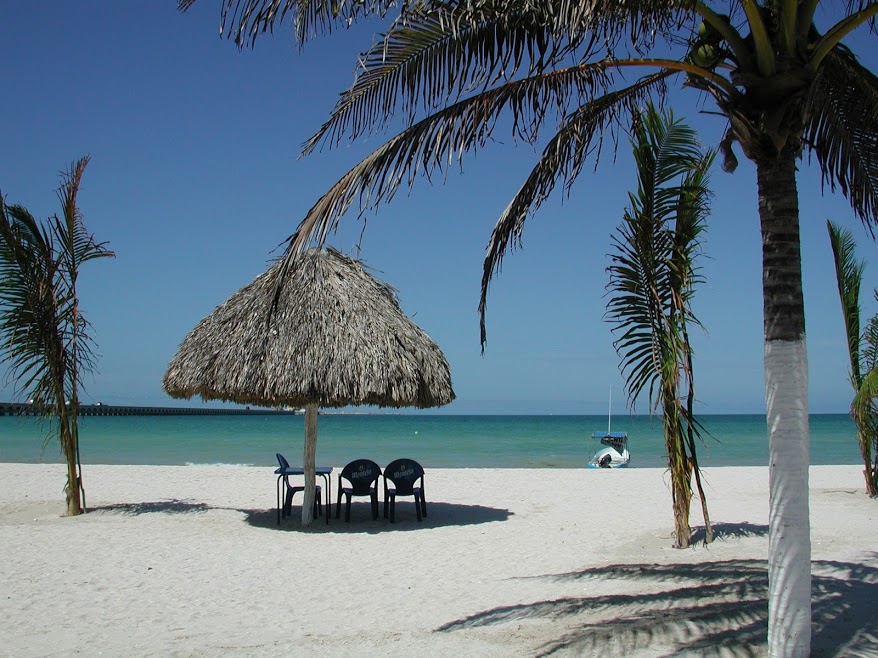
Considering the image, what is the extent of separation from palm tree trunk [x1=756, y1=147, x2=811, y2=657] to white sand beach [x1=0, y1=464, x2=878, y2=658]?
0.44 m

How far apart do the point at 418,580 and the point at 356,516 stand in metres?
3.87

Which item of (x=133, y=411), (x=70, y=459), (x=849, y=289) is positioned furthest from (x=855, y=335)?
(x=133, y=411)

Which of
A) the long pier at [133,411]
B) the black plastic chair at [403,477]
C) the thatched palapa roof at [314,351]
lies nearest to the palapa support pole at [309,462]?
the thatched palapa roof at [314,351]

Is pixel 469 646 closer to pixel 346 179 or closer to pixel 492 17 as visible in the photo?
pixel 346 179

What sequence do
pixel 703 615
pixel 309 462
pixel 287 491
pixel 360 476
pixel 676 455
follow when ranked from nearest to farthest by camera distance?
pixel 703 615 → pixel 676 455 → pixel 309 462 → pixel 360 476 → pixel 287 491

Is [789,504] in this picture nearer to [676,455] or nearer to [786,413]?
[786,413]

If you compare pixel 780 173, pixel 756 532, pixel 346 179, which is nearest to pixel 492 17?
pixel 346 179

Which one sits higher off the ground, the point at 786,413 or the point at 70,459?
the point at 786,413

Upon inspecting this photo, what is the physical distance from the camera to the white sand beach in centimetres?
423

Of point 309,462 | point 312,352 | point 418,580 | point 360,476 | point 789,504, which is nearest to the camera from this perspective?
point 789,504

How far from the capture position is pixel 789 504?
3.35 m

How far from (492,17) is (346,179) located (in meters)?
1.15

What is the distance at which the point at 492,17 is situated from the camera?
3.94 m

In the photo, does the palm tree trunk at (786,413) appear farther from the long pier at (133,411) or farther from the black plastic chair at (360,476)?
the long pier at (133,411)
